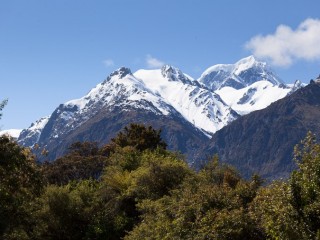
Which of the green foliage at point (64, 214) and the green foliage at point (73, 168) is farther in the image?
the green foliage at point (73, 168)

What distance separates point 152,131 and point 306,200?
5699 cm

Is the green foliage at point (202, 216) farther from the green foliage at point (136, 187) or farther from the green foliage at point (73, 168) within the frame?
the green foliage at point (73, 168)

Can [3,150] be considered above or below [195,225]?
above

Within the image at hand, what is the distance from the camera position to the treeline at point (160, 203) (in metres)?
16.9

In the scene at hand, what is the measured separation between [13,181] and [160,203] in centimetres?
1465

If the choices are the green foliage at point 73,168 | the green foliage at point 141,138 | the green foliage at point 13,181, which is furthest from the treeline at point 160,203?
the green foliage at point 73,168

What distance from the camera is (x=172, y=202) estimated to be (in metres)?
31.4

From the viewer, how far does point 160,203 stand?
3303 cm

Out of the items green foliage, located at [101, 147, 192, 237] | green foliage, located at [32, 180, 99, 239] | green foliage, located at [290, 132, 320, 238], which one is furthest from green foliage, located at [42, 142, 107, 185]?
green foliage, located at [290, 132, 320, 238]

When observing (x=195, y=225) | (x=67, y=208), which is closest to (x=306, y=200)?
(x=195, y=225)

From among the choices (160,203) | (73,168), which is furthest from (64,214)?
(73,168)

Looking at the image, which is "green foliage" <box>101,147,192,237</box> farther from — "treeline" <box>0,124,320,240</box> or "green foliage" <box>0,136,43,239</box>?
"green foliage" <box>0,136,43,239</box>

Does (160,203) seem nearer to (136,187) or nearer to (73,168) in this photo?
(136,187)

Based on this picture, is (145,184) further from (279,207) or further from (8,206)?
(279,207)
